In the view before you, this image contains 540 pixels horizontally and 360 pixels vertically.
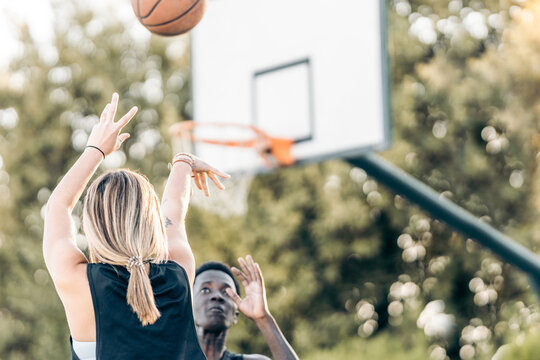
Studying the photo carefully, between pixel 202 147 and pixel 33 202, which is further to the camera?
pixel 33 202

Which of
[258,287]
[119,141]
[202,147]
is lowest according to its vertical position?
[202,147]

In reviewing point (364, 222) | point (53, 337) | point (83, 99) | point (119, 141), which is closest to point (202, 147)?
point (119, 141)

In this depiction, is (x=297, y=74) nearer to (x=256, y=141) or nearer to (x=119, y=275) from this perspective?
(x=256, y=141)

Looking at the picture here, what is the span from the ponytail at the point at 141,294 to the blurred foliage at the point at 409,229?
1479cm

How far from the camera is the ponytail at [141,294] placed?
125 inches

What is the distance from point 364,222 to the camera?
1902 cm

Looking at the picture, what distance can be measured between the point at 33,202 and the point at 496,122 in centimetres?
955

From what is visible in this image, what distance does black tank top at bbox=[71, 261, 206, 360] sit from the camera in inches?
125

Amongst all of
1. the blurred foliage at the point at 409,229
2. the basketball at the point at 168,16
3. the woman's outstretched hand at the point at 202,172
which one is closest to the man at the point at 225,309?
the woman's outstretched hand at the point at 202,172

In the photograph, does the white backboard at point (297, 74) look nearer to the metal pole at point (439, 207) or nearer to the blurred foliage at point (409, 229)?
the metal pole at point (439, 207)

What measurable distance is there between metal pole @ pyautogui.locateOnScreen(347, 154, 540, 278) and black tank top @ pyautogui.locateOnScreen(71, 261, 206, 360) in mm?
5780

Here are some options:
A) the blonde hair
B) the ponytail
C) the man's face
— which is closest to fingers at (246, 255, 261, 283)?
the man's face

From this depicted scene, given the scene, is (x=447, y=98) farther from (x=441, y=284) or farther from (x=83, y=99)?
(x=83, y=99)

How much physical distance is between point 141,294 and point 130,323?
99 mm
